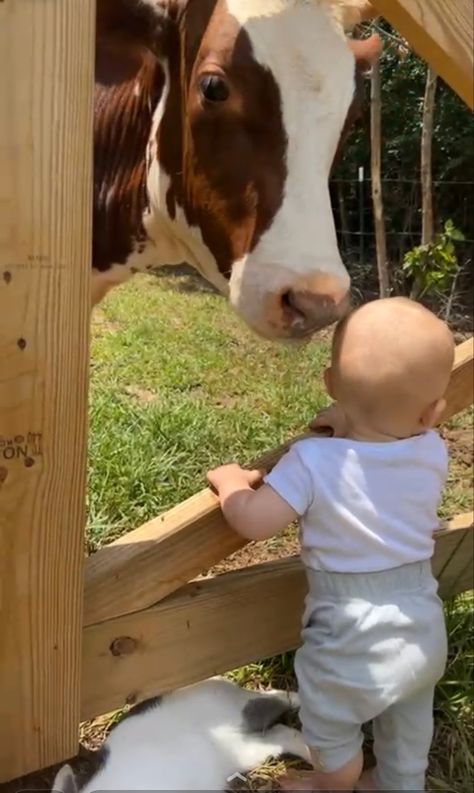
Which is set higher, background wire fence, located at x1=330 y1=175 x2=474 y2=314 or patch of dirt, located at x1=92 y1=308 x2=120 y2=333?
background wire fence, located at x1=330 y1=175 x2=474 y2=314

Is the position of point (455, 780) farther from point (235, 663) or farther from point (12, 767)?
point (12, 767)

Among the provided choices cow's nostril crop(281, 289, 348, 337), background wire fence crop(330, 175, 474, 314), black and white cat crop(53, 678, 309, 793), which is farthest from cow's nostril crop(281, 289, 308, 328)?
A: background wire fence crop(330, 175, 474, 314)

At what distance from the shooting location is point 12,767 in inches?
55.0

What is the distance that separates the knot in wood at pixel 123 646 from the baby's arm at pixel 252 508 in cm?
26

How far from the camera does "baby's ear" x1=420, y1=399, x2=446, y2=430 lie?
5.17 feet

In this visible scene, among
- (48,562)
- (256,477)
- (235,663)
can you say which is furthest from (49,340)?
(235,663)

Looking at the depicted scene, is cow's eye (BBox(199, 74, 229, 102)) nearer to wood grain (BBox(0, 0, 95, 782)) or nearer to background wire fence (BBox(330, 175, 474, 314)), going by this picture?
wood grain (BBox(0, 0, 95, 782))

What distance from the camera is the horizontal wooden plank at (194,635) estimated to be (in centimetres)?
154

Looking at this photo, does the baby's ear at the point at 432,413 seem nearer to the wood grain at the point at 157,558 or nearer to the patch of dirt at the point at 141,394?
the wood grain at the point at 157,558

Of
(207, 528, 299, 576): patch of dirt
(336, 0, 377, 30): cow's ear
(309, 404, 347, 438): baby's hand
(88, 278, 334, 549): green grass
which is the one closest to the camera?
(309, 404, 347, 438): baby's hand

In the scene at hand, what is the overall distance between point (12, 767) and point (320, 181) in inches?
47.1

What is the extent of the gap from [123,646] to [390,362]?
646mm

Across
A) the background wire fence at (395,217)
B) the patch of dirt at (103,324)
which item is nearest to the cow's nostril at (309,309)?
the patch of dirt at (103,324)

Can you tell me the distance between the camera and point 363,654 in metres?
1.54
